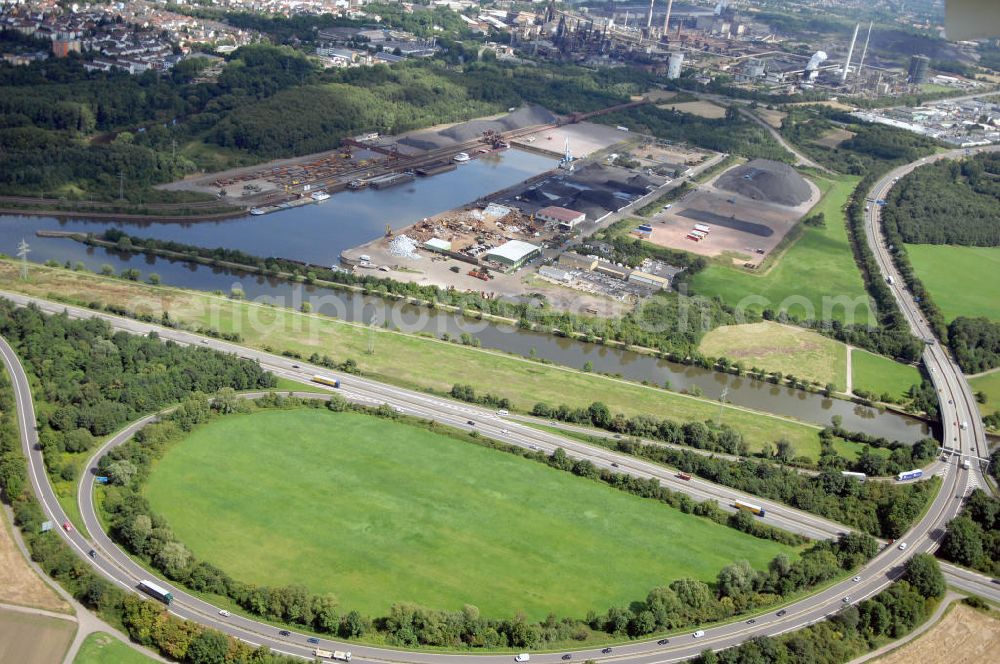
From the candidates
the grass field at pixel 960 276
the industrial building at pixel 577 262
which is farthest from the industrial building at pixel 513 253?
the grass field at pixel 960 276

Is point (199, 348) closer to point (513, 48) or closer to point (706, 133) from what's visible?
point (706, 133)

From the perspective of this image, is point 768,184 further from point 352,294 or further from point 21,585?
point 21,585

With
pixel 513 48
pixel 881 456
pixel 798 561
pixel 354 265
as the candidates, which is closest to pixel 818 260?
pixel 881 456

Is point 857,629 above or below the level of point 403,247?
below

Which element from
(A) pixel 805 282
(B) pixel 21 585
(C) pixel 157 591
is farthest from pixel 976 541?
(B) pixel 21 585

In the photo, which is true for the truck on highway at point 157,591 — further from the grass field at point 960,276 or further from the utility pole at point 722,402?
the grass field at point 960,276

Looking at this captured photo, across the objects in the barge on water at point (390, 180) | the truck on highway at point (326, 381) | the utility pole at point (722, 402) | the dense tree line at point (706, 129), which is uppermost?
the dense tree line at point (706, 129)
